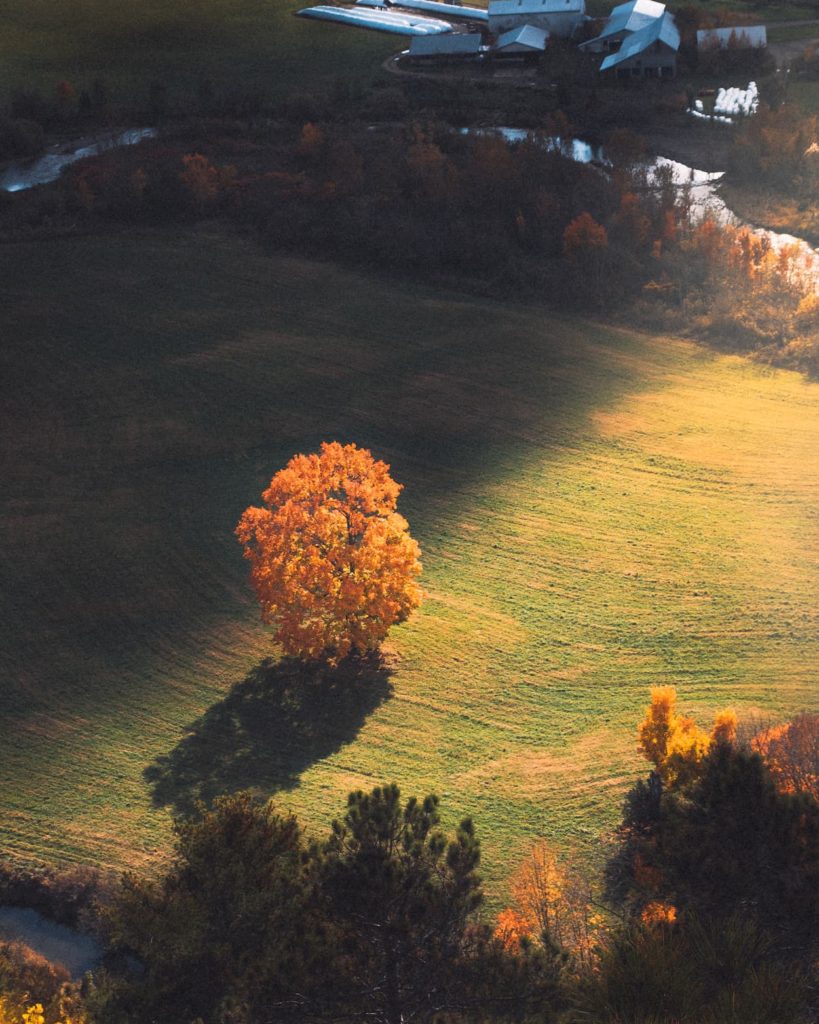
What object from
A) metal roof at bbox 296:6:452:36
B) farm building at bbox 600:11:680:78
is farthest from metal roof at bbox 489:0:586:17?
farm building at bbox 600:11:680:78

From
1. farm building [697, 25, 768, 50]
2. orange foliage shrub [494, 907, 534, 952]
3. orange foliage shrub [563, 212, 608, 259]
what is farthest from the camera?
farm building [697, 25, 768, 50]

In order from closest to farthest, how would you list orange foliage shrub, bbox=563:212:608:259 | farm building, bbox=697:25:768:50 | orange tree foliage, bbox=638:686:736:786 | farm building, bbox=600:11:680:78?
1. orange tree foliage, bbox=638:686:736:786
2. orange foliage shrub, bbox=563:212:608:259
3. farm building, bbox=600:11:680:78
4. farm building, bbox=697:25:768:50

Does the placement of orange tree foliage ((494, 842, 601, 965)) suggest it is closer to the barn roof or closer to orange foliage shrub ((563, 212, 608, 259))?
orange foliage shrub ((563, 212, 608, 259))

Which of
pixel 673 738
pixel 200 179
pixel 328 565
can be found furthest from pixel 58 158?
pixel 673 738

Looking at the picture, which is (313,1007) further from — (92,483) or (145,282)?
(145,282)

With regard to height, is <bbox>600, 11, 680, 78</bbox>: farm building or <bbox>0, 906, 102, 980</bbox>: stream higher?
<bbox>600, 11, 680, 78</bbox>: farm building

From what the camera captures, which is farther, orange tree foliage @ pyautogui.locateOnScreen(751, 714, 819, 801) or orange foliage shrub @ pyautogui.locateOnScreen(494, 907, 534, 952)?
orange tree foliage @ pyautogui.locateOnScreen(751, 714, 819, 801)

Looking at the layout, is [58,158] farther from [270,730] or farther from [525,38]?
[270,730]
